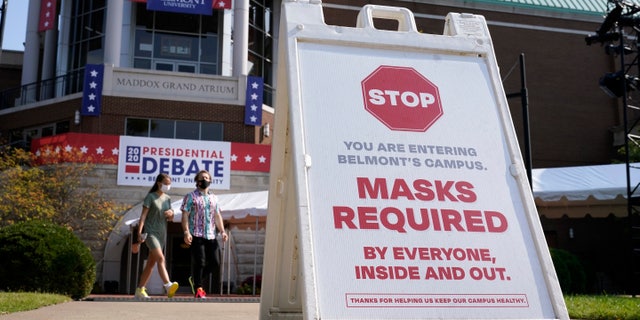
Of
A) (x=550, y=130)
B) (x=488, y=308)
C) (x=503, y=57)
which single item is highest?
(x=503, y=57)

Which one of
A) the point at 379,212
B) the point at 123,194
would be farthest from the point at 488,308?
the point at 123,194

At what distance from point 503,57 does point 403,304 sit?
29.7 meters

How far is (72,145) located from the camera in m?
22.1

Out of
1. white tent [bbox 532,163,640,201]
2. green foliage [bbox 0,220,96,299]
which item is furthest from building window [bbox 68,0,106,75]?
white tent [bbox 532,163,640,201]

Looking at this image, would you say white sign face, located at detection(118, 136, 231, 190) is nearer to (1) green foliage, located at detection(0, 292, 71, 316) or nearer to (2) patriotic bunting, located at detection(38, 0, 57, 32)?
(2) patriotic bunting, located at detection(38, 0, 57, 32)

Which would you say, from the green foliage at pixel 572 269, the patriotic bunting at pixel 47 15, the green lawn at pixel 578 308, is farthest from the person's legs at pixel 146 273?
the patriotic bunting at pixel 47 15

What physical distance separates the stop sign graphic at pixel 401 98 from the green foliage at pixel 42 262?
7.41 metres

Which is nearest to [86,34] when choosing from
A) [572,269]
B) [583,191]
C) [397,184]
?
[583,191]

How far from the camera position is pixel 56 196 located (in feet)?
68.5

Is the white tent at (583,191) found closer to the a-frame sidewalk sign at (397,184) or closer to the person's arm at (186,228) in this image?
the person's arm at (186,228)

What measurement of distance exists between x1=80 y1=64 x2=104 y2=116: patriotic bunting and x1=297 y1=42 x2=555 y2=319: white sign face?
69.8 ft

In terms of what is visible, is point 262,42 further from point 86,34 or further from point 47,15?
point 47,15

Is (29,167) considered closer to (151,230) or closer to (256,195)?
Result: (256,195)

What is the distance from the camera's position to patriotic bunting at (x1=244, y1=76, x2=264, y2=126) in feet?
81.6
